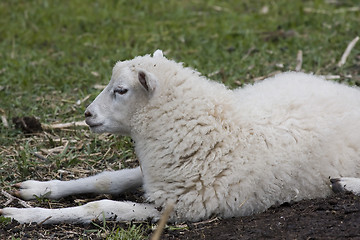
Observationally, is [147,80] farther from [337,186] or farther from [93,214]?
[337,186]

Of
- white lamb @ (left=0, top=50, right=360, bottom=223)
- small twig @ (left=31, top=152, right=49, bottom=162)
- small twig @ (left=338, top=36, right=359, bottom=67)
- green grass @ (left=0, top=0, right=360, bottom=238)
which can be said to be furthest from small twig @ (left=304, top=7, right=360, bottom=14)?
small twig @ (left=31, top=152, right=49, bottom=162)

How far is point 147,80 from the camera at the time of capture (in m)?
4.84

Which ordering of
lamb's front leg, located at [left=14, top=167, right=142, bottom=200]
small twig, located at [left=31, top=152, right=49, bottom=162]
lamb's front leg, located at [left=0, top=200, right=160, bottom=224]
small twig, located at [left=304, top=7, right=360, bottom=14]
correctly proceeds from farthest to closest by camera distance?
1. small twig, located at [left=304, top=7, right=360, bottom=14]
2. small twig, located at [left=31, top=152, right=49, bottom=162]
3. lamb's front leg, located at [left=14, top=167, right=142, bottom=200]
4. lamb's front leg, located at [left=0, top=200, right=160, bottom=224]

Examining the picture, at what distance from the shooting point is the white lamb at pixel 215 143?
4664 mm

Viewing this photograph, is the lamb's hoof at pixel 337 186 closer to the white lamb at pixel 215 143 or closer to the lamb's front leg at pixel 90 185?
the white lamb at pixel 215 143

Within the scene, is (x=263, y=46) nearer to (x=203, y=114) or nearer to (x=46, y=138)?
(x=46, y=138)

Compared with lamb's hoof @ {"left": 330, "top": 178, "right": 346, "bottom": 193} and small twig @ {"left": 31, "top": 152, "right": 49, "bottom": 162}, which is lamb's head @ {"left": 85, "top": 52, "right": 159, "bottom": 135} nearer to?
small twig @ {"left": 31, "top": 152, "right": 49, "bottom": 162}

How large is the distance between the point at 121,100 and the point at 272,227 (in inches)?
64.4

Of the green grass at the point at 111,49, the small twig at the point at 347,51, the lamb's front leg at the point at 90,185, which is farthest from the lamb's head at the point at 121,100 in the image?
the small twig at the point at 347,51

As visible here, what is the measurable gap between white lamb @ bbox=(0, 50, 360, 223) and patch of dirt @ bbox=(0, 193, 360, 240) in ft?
0.32

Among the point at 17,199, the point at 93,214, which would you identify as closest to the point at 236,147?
the point at 93,214

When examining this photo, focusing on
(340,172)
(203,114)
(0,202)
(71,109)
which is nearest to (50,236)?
(0,202)

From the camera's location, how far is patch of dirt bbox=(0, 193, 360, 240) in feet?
13.6

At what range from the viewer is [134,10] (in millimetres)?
11672
